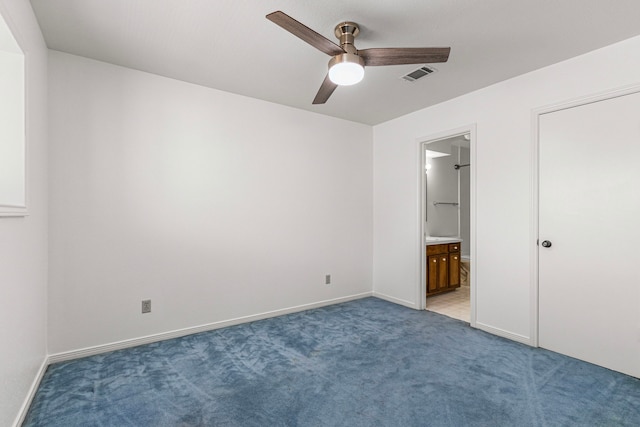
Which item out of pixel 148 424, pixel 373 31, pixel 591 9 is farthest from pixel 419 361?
pixel 591 9

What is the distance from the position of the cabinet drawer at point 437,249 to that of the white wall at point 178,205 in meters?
1.25

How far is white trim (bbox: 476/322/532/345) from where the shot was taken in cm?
295

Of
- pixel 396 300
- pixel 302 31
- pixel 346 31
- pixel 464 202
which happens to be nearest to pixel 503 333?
pixel 396 300

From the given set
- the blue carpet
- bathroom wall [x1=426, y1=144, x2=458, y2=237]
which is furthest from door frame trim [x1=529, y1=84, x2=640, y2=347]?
bathroom wall [x1=426, y1=144, x2=458, y2=237]

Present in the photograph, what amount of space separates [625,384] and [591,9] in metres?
2.60

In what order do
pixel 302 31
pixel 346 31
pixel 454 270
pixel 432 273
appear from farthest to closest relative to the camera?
pixel 454 270
pixel 432 273
pixel 346 31
pixel 302 31

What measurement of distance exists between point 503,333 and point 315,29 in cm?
326

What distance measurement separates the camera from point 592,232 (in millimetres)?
2586

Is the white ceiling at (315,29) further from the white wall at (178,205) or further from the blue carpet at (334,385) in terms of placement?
the blue carpet at (334,385)

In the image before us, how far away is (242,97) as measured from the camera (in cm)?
352

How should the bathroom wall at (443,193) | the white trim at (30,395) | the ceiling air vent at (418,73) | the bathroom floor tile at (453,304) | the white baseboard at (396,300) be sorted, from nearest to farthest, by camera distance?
the white trim at (30,395), the ceiling air vent at (418,73), the bathroom floor tile at (453,304), the white baseboard at (396,300), the bathroom wall at (443,193)

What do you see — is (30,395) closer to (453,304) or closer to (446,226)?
(453,304)

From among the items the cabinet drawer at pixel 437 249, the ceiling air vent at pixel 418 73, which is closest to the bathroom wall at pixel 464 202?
the cabinet drawer at pixel 437 249

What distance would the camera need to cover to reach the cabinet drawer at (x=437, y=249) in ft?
14.8
